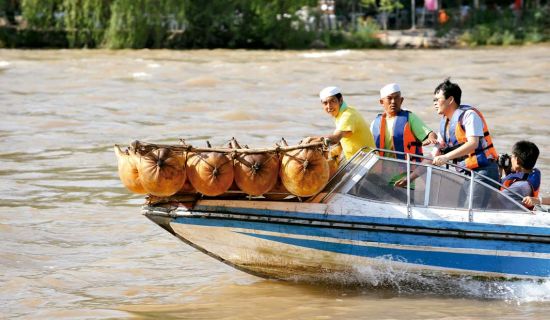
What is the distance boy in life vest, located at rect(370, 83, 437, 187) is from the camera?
850cm

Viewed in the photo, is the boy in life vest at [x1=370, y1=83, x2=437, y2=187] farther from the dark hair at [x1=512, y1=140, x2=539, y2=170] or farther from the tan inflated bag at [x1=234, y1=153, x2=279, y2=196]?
the tan inflated bag at [x1=234, y1=153, x2=279, y2=196]

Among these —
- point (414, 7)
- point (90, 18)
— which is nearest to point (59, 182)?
point (90, 18)

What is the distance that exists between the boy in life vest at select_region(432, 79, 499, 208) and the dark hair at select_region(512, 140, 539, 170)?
194 millimetres

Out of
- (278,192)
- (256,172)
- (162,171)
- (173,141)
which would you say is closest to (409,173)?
(278,192)

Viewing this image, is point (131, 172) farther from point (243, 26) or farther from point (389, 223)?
point (243, 26)

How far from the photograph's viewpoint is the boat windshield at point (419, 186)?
803cm

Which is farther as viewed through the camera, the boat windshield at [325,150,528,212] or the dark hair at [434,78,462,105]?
the dark hair at [434,78,462,105]

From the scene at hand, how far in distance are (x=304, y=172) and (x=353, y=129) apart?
0.79 meters

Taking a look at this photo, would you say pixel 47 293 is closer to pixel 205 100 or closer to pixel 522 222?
pixel 522 222

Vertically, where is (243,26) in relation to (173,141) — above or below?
above

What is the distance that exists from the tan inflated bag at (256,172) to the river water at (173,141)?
1.05 meters

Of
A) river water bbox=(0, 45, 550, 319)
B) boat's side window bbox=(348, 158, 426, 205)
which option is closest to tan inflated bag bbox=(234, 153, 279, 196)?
boat's side window bbox=(348, 158, 426, 205)

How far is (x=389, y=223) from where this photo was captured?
7.95 m

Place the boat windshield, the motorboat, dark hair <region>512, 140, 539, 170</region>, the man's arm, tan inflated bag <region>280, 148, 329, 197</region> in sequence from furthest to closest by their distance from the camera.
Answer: dark hair <region>512, 140, 539, 170</region> → the man's arm → the boat windshield → the motorboat → tan inflated bag <region>280, 148, 329, 197</region>
